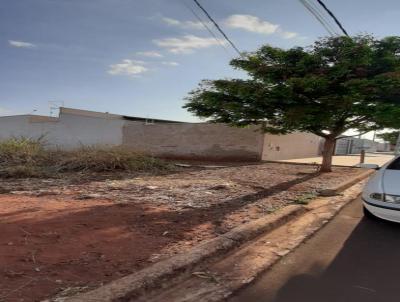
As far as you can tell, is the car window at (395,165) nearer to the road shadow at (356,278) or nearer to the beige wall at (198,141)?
the road shadow at (356,278)

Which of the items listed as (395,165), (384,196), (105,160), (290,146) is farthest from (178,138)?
(384,196)

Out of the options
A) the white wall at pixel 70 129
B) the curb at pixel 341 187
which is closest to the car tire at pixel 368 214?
the curb at pixel 341 187

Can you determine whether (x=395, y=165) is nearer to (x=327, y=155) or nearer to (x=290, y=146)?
(x=327, y=155)

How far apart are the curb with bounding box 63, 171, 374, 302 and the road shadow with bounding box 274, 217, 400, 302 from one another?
99 centimetres

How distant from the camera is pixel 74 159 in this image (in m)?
12.7

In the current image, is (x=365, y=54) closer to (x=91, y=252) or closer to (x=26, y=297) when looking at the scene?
(x=91, y=252)

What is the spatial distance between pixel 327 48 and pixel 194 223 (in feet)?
28.9

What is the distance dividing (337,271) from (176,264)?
176cm

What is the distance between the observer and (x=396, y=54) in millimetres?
12953

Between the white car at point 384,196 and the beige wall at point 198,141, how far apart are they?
13004mm

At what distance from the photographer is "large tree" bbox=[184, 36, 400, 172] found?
11523 millimetres

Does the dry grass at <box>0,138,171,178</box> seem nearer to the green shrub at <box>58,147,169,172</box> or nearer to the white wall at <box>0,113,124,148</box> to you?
the green shrub at <box>58,147,169,172</box>

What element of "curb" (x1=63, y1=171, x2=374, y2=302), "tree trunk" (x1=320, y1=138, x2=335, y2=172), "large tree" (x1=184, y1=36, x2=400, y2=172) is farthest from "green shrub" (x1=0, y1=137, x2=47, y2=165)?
"tree trunk" (x1=320, y1=138, x2=335, y2=172)

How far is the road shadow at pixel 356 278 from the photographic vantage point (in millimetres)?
3838
